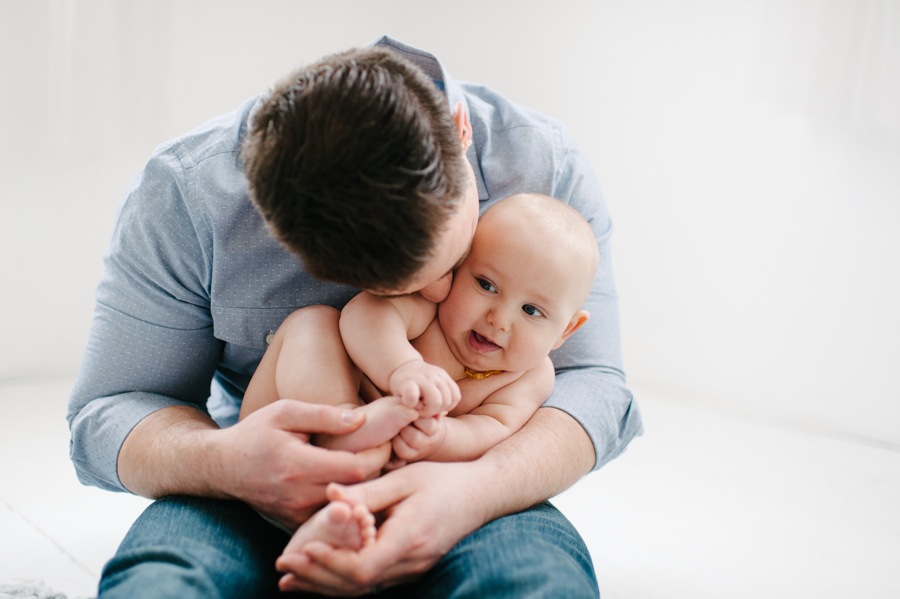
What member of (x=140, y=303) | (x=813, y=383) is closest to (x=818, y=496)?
(x=813, y=383)

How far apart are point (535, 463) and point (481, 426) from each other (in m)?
0.09

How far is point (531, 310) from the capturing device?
0.97 meters

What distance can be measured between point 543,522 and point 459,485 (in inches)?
5.9

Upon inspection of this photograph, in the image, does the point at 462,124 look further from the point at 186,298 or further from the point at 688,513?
the point at 688,513

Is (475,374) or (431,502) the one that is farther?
(475,374)

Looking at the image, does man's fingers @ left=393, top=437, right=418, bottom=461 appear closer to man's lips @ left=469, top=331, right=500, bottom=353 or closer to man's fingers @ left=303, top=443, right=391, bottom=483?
man's fingers @ left=303, top=443, right=391, bottom=483

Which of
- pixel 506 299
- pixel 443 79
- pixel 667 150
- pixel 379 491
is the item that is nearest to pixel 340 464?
pixel 379 491

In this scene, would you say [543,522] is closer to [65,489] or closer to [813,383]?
[65,489]

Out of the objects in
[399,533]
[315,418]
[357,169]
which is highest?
[357,169]

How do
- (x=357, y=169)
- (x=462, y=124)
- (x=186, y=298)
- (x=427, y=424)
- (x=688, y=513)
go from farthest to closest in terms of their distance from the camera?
1. (x=688, y=513)
2. (x=186, y=298)
3. (x=462, y=124)
4. (x=427, y=424)
5. (x=357, y=169)

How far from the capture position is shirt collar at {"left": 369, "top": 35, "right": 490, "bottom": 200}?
111 centimetres

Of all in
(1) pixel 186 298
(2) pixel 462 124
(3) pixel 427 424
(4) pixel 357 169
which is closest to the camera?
(4) pixel 357 169

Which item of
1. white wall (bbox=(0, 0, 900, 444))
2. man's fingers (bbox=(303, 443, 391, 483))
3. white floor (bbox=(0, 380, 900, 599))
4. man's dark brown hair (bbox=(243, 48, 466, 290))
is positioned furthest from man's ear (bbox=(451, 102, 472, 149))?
white wall (bbox=(0, 0, 900, 444))

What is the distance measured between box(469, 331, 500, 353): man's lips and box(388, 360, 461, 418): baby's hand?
152 millimetres
